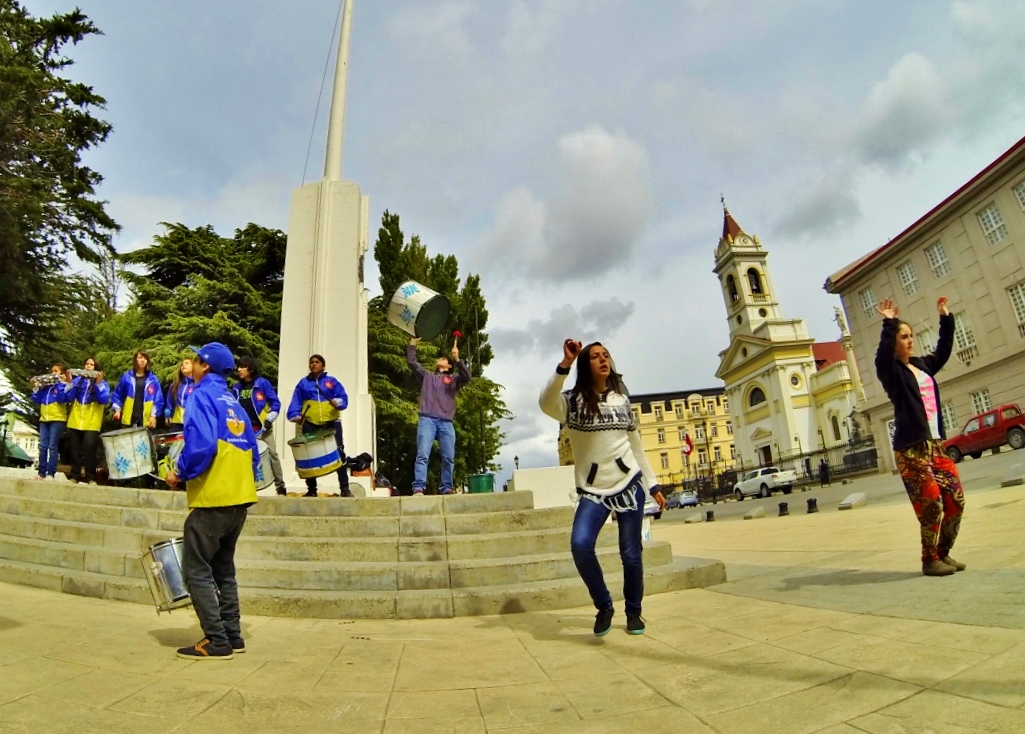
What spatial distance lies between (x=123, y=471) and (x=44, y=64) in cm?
1612

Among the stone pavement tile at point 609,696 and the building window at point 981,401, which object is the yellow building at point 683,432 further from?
the stone pavement tile at point 609,696

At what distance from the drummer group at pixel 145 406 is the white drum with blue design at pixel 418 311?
213 centimetres

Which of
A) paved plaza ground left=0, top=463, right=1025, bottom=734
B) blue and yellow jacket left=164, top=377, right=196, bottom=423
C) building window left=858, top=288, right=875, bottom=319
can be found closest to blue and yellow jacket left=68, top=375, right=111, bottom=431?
blue and yellow jacket left=164, top=377, right=196, bottom=423

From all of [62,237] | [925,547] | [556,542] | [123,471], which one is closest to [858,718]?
[925,547]

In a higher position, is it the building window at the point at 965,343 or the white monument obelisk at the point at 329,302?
the building window at the point at 965,343

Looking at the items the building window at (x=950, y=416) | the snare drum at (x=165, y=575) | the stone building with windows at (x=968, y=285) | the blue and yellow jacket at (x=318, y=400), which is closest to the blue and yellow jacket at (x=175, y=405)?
the blue and yellow jacket at (x=318, y=400)

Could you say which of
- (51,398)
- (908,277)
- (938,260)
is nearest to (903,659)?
(51,398)

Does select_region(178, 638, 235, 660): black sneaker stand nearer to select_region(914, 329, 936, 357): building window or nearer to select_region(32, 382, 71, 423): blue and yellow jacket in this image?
select_region(32, 382, 71, 423): blue and yellow jacket

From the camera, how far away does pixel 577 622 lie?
392 centimetres

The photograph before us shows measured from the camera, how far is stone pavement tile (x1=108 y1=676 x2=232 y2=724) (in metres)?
2.25

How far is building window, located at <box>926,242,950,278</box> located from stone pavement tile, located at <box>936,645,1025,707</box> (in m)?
36.3

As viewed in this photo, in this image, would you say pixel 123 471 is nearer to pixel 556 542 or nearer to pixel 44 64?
pixel 556 542

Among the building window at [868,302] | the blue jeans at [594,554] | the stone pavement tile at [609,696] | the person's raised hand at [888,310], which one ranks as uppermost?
the building window at [868,302]

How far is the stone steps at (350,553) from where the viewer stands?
Result: 4383mm
